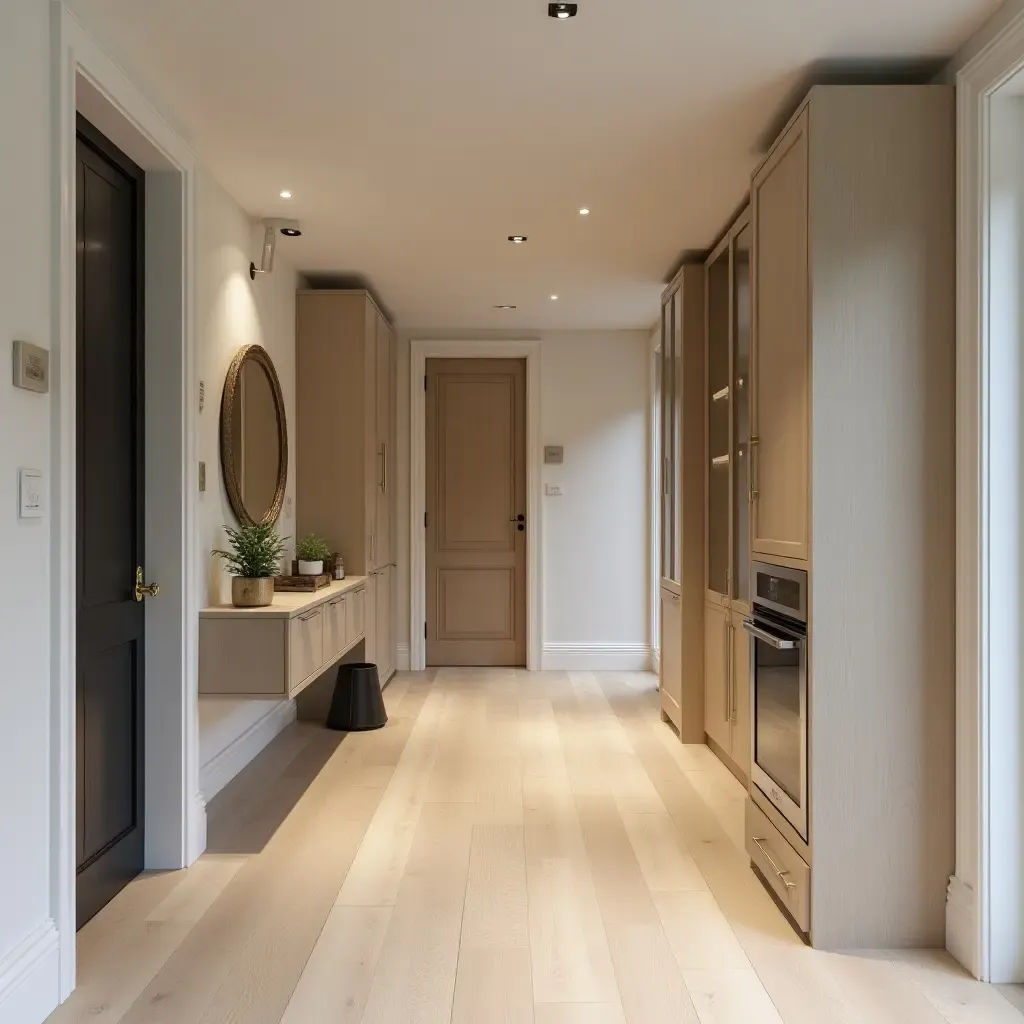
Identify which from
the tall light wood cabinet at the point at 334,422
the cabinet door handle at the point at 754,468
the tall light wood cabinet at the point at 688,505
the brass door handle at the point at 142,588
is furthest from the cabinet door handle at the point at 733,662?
the brass door handle at the point at 142,588

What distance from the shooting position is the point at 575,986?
86.4 inches

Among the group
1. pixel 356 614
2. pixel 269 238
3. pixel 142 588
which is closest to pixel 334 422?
pixel 356 614

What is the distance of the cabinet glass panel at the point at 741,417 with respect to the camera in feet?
11.9

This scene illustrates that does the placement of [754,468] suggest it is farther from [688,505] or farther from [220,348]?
[220,348]

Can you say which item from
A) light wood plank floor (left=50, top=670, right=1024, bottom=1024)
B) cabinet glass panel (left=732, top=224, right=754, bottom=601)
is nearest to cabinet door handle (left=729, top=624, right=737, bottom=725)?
cabinet glass panel (left=732, top=224, right=754, bottom=601)

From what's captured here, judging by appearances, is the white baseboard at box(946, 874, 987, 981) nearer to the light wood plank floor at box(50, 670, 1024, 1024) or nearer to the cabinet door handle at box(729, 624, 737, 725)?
the light wood plank floor at box(50, 670, 1024, 1024)

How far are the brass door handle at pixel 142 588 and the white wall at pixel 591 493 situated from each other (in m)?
3.62

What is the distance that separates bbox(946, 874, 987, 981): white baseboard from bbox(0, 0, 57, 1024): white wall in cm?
215

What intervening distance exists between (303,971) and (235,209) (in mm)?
2890

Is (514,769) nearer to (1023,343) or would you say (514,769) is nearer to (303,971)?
(303,971)

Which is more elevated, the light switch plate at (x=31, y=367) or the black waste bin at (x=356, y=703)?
the light switch plate at (x=31, y=367)

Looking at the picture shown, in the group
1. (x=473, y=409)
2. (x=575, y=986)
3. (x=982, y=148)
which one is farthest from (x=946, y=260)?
(x=473, y=409)

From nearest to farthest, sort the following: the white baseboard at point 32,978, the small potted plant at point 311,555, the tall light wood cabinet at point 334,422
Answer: the white baseboard at point 32,978
the small potted plant at point 311,555
the tall light wood cabinet at point 334,422

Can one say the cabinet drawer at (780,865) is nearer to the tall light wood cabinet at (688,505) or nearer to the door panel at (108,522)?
the tall light wood cabinet at (688,505)
